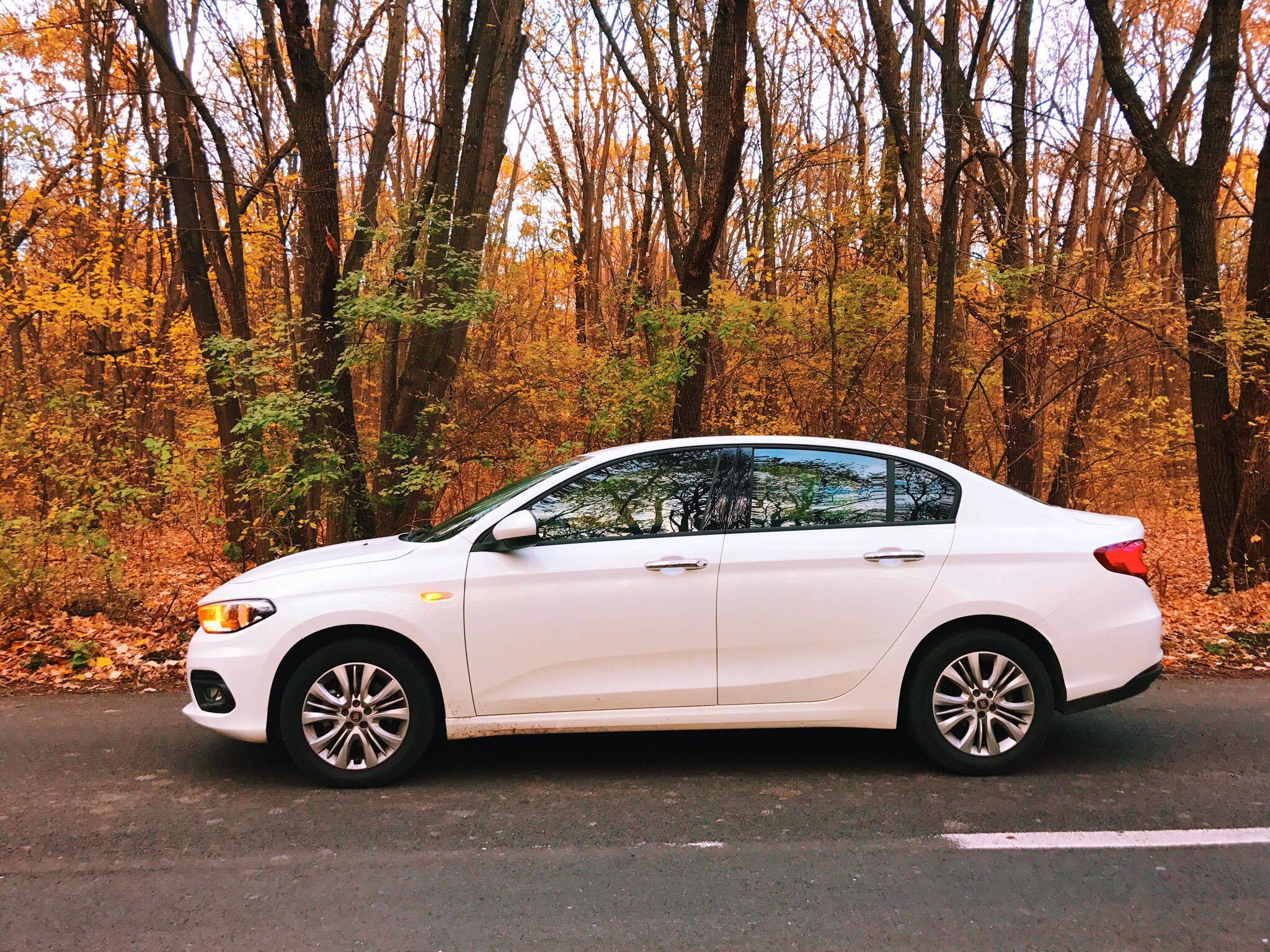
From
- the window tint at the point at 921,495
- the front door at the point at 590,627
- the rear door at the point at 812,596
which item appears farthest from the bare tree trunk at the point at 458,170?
the window tint at the point at 921,495

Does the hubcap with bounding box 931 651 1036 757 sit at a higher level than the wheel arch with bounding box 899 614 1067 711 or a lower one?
lower

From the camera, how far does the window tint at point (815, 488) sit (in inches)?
179

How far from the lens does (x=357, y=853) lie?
3.54 metres

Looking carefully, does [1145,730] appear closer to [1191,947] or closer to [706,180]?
[1191,947]

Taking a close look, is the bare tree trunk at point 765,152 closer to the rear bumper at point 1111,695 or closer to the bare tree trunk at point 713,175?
the bare tree trunk at point 713,175

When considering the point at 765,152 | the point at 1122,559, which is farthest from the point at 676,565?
the point at 765,152

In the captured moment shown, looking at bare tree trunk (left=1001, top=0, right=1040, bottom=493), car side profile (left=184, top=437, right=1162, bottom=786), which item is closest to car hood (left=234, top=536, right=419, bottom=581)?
car side profile (left=184, top=437, right=1162, bottom=786)

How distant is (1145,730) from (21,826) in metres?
5.78

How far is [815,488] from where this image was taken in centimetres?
463

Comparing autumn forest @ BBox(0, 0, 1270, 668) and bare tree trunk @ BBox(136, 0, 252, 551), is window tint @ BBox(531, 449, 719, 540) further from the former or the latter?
bare tree trunk @ BBox(136, 0, 252, 551)

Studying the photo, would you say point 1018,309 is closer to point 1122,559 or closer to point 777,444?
point 1122,559

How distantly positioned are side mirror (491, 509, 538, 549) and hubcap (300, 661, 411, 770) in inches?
33.4

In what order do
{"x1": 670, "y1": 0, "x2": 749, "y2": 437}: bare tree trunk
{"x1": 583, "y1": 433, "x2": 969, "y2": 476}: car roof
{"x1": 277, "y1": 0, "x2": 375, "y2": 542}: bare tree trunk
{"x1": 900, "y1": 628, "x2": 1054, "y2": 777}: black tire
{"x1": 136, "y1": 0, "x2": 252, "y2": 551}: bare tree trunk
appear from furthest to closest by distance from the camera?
{"x1": 136, "y1": 0, "x2": 252, "y2": 551}: bare tree trunk
{"x1": 670, "y1": 0, "x2": 749, "y2": 437}: bare tree trunk
{"x1": 277, "y1": 0, "x2": 375, "y2": 542}: bare tree trunk
{"x1": 583, "y1": 433, "x2": 969, "y2": 476}: car roof
{"x1": 900, "y1": 628, "x2": 1054, "y2": 777}: black tire

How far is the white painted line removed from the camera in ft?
11.7
